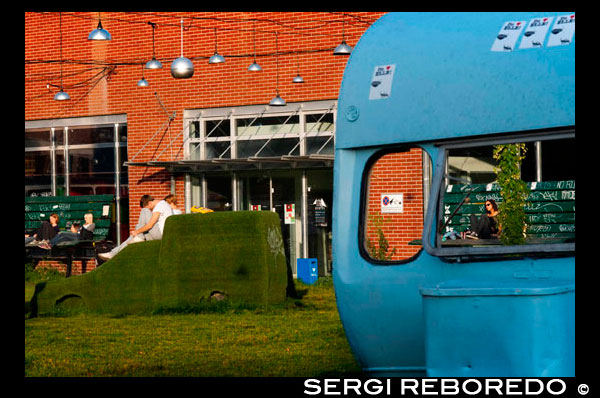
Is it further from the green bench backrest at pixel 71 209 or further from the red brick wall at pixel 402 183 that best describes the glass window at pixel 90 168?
the red brick wall at pixel 402 183

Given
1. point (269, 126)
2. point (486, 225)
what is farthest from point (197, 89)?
point (486, 225)

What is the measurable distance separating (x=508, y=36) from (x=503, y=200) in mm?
1383

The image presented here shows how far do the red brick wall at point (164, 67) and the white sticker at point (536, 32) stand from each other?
13643 mm

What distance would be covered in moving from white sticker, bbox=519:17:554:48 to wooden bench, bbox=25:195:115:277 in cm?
1562

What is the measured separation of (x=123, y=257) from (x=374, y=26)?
7.54 metres

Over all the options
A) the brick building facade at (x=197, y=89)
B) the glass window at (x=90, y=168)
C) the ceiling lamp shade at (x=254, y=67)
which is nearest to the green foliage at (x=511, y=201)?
the brick building facade at (x=197, y=89)

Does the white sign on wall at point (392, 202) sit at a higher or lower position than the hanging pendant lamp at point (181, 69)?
lower

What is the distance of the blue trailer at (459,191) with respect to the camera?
217 inches

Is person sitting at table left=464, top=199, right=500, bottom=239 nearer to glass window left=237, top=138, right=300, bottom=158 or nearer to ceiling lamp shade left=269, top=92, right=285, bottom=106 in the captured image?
ceiling lamp shade left=269, top=92, right=285, bottom=106

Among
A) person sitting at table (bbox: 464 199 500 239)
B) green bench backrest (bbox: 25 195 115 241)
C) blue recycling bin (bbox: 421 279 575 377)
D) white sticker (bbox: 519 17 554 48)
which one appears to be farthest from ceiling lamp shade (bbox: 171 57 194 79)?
blue recycling bin (bbox: 421 279 575 377)

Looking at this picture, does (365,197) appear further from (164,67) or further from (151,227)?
(164,67)

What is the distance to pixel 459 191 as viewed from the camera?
6.95 metres

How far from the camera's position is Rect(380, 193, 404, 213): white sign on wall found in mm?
18891

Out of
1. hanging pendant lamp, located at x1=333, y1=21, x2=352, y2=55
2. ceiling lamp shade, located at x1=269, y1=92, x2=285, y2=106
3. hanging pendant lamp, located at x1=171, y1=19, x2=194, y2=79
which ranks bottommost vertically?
ceiling lamp shade, located at x1=269, y1=92, x2=285, y2=106
